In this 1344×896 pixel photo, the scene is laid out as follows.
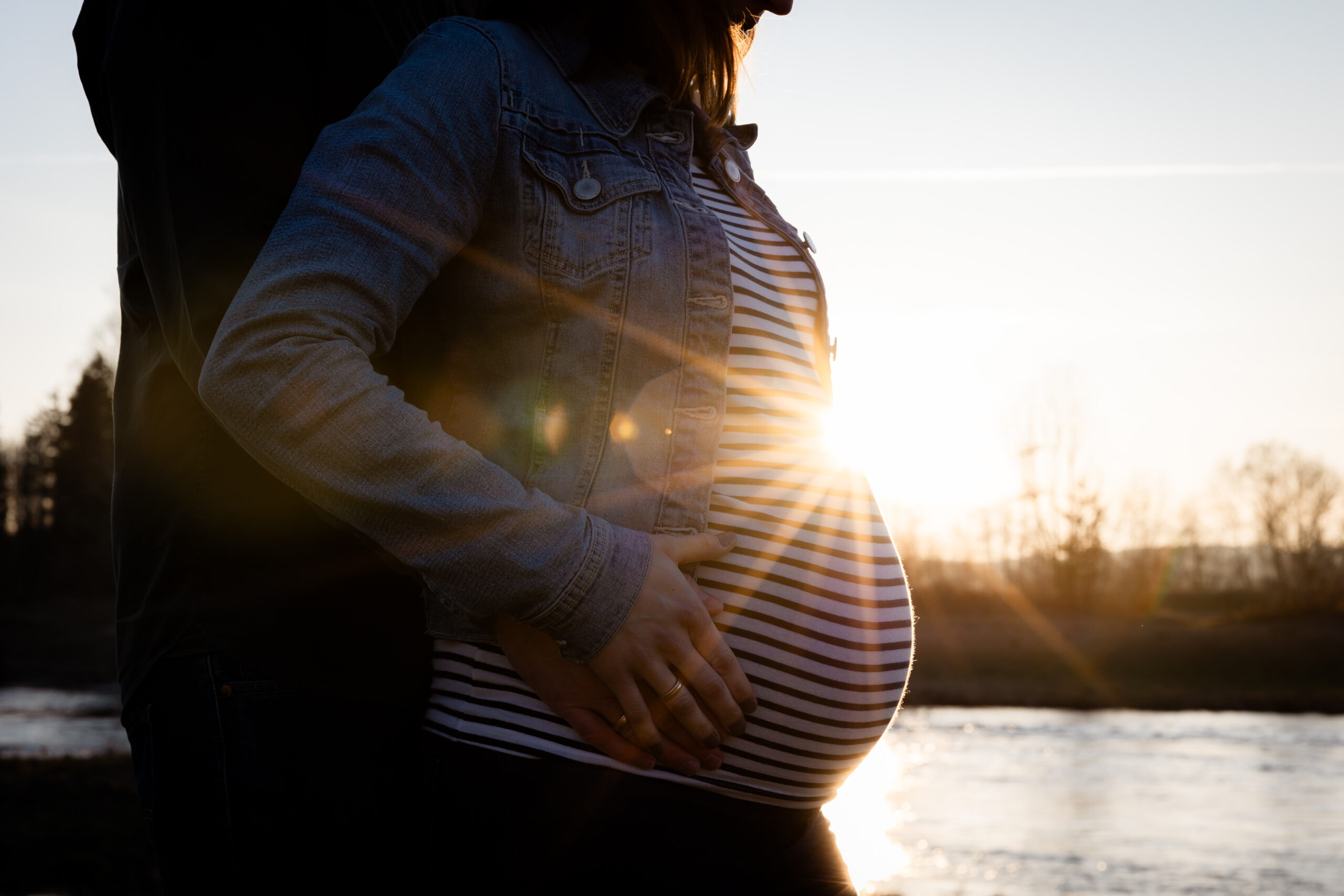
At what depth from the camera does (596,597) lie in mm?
915

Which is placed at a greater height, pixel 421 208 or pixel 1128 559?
pixel 421 208

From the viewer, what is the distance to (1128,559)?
39.6 meters

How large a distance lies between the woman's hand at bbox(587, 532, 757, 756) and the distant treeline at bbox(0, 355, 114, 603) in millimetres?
41436

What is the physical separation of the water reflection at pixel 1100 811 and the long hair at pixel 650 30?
17.5 feet

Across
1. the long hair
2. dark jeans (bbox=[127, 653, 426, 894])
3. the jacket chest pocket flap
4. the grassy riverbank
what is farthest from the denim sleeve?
the grassy riverbank

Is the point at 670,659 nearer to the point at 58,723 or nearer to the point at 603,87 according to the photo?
the point at 603,87

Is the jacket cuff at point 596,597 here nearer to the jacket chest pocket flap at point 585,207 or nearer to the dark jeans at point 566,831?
the dark jeans at point 566,831

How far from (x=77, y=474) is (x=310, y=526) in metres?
43.0

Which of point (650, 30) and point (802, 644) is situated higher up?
point (650, 30)

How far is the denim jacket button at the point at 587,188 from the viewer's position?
3.48ft

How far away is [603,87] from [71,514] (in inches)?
1736

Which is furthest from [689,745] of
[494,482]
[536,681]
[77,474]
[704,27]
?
[77,474]

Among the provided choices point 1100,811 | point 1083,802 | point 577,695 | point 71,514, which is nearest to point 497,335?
point 577,695

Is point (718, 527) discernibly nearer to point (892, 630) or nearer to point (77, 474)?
point (892, 630)
